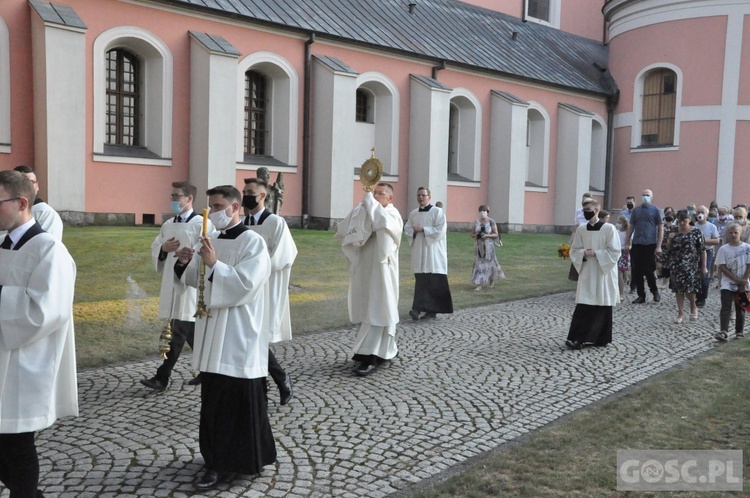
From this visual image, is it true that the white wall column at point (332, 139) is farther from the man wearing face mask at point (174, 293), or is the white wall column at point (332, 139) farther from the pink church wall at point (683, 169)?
the man wearing face mask at point (174, 293)

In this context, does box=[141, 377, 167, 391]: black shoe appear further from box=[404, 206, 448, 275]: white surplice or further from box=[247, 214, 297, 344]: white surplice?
box=[404, 206, 448, 275]: white surplice

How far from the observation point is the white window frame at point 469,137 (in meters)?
26.1

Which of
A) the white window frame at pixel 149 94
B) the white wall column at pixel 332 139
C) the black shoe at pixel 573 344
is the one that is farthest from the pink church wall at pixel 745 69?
Answer: the black shoe at pixel 573 344

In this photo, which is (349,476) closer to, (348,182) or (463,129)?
(348,182)

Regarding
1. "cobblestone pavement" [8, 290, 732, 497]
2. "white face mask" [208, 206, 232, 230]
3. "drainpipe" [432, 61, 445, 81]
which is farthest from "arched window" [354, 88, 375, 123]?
"white face mask" [208, 206, 232, 230]

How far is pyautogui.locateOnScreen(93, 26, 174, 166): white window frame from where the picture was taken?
1767 cm

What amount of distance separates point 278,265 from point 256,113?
637 inches

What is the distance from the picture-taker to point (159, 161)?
18.7m

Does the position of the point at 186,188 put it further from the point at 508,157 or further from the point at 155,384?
the point at 508,157

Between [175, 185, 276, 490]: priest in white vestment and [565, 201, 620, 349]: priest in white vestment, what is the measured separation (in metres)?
5.15

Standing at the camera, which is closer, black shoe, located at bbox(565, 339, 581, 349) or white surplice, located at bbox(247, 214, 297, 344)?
white surplice, located at bbox(247, 214, 297, 344)

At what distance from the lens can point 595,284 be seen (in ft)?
28.4

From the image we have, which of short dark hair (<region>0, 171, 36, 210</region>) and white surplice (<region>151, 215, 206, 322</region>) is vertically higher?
short dark hair (<region>0, 171, 36, 210</region>)

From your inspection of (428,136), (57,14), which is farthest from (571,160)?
(57,14)
